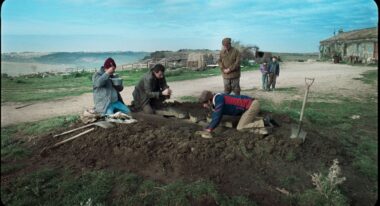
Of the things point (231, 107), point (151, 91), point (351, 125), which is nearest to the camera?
point (231, 107)

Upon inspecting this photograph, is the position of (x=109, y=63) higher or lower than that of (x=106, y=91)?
higher

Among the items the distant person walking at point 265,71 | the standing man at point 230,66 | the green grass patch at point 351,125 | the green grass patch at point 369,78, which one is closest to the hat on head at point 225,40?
the standing man at point 230,66

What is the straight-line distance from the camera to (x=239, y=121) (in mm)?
5340

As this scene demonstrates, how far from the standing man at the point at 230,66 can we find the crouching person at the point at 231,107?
238 centimetres

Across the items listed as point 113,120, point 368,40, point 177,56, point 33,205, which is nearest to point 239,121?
point 113,120

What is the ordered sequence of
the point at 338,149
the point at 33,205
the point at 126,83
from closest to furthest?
the point at 33,205 < the point at 338,149 < the point at 126,83

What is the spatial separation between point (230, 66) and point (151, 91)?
2.10 metres

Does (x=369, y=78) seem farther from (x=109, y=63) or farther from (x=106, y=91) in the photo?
(x=109, y=63)

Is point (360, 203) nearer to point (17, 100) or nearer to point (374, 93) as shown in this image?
point (374, 93)

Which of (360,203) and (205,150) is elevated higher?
(205,150)

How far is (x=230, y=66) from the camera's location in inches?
297

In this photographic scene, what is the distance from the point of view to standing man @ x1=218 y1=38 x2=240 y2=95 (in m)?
7.46

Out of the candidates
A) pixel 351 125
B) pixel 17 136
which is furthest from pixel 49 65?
pixel 351 125

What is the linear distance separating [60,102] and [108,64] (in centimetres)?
590
